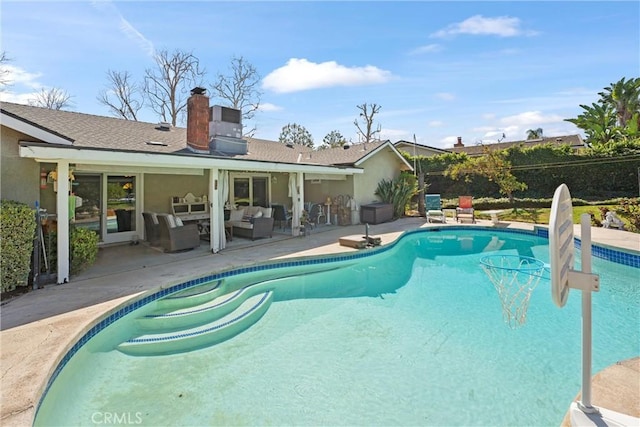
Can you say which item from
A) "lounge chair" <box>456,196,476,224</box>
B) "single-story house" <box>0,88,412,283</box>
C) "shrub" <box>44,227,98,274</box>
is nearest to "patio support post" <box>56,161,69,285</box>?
"single-story house" <box>0,88,412,283</box>

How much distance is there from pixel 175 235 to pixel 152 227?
1.63 metres

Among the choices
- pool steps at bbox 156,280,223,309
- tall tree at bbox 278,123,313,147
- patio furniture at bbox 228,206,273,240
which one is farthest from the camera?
tall tree at bbox 278,123,313,147

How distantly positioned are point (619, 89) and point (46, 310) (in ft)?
155

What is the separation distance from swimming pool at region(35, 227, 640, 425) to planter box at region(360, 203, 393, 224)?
8850 millimetres

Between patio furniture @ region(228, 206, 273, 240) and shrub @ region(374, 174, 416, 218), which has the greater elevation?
shrub @ region(374, 174, 416, 218)

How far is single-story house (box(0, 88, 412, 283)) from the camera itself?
7.50 m

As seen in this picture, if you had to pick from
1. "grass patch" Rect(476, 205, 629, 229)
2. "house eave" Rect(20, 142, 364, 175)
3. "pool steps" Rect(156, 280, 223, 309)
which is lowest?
"pool steps" Rect(156, 280, 223, 309)

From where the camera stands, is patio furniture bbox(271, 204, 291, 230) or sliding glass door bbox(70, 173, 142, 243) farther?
patio furniture bbox(271, 204, 291, 230)

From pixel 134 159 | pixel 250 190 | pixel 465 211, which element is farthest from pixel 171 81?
pixel 465 211

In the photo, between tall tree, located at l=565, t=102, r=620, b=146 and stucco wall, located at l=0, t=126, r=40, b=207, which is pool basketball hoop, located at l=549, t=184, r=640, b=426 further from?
tall tree, located at l=565, t=102, r=620, b=146

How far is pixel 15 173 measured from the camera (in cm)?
773

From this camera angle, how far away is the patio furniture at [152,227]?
36.4ft

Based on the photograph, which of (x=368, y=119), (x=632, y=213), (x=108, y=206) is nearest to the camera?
(x=108, y=206)

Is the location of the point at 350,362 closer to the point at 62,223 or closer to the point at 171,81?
the point at 62,223
